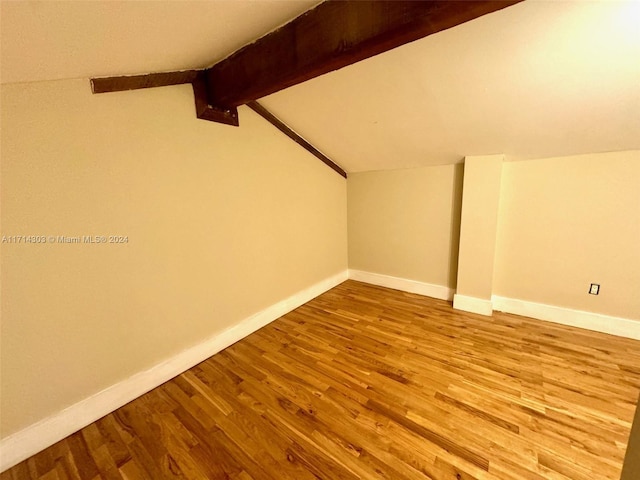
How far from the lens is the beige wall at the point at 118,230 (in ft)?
3.93

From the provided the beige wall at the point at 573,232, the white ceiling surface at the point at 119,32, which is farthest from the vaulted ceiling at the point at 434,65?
the beige wall at the point at 573,232

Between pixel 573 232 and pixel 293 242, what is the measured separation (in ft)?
8.70

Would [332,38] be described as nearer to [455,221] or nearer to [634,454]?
[634,454]

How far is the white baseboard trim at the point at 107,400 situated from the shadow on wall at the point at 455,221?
2223 mm

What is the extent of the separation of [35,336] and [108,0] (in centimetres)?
158

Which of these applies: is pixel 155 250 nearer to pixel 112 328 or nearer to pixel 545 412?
pixel 112 328

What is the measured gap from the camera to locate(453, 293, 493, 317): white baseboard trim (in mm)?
2531

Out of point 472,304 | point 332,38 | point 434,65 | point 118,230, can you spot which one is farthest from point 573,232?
point 118,230

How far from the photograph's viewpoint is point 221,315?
2080 millimetres

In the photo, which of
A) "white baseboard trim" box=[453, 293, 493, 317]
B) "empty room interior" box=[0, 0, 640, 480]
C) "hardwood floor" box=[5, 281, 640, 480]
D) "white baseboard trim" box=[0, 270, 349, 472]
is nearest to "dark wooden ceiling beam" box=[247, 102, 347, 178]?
"empty room interior" box=[0, 0, 640, 480]

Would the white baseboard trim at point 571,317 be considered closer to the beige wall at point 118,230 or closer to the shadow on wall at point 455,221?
the shadow on wall at point 455,221

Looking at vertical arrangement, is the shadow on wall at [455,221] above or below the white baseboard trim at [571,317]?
above

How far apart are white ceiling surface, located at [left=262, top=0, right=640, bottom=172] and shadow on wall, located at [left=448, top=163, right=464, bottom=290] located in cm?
18

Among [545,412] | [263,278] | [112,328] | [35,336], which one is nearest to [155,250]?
[112,328]
